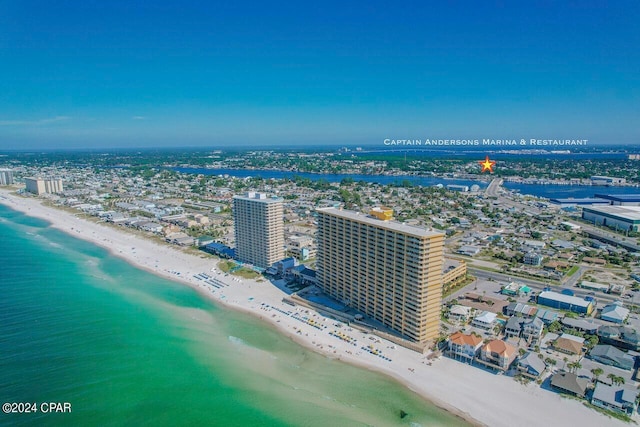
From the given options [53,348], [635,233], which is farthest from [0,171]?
[635,233]

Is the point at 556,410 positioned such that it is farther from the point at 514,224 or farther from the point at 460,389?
the point at 514,224

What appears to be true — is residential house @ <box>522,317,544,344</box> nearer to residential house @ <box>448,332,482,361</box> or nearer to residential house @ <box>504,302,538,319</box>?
residential house @ <box>504,302,538,319</box>

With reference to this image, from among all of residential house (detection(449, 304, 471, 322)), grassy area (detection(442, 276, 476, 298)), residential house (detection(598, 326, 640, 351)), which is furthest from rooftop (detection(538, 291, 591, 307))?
Result: residential house (detection(449, 304, 471, 322))

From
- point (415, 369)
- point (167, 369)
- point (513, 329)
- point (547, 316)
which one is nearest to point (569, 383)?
point (513, 329)

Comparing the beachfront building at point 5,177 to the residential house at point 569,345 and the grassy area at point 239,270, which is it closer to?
the grassy area at point 239,270

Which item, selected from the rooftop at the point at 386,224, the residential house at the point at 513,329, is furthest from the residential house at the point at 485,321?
the rooftop at the point at 386,224

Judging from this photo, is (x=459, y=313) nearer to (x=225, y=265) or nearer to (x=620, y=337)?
(x=620, y=337)

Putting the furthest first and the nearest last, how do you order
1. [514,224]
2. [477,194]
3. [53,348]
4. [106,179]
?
[106,179]
[477,194]
[514,224]
[53,348]
